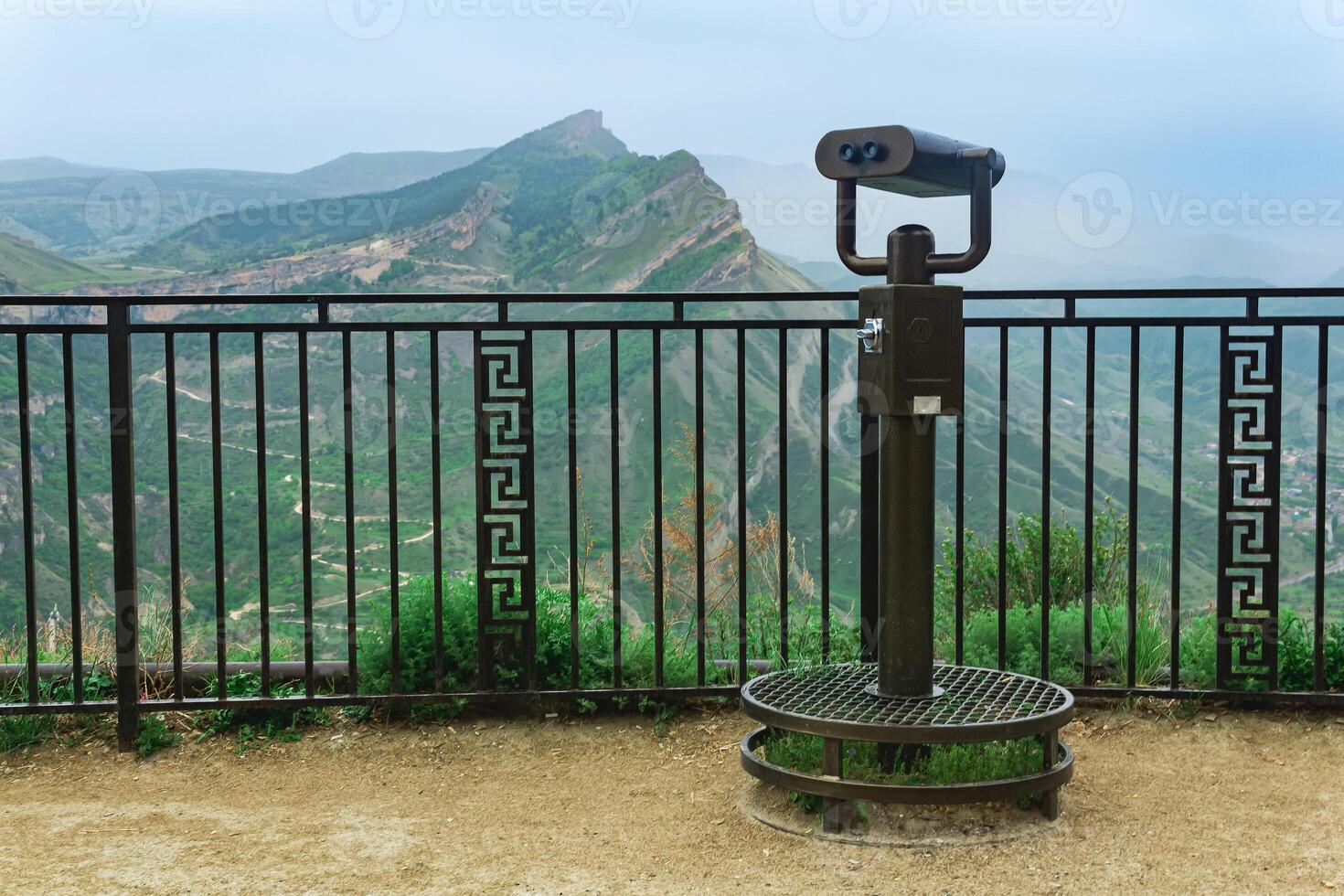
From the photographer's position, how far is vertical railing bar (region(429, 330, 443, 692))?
375 centimetres

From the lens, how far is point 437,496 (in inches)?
151

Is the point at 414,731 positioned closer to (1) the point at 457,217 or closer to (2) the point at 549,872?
(2) the point at 549,872

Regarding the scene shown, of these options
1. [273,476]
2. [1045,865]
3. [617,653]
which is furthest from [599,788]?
[273,476]

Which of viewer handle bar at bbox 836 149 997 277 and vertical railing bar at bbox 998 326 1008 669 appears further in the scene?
vertical railing bar at bbox 998 326 1008 669

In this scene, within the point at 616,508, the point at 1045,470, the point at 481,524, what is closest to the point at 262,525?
the point at 481,524

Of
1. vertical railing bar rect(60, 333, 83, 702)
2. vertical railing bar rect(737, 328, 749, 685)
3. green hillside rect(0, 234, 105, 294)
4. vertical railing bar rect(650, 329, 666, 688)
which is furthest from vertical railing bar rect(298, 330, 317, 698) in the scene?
green hillside rect(0, 234, 105, 294)

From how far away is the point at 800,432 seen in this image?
72.7ft

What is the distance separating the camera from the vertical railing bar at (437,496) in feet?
12.3

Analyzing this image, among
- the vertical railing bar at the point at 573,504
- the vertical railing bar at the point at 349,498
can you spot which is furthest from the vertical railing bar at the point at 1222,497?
the vertical railing bar at the point at 349,498

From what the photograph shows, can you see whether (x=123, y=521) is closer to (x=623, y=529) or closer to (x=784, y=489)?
(x=623, y=529)

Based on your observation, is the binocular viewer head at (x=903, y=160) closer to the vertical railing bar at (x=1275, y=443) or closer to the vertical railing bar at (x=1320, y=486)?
the vertical railing bar at (x=1275, y=443)

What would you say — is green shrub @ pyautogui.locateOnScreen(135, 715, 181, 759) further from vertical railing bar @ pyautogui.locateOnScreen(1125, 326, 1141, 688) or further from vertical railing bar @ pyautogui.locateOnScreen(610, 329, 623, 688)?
vertical railing bar @ pyautogui.locateOnScreen(1125, 326, 1141, 688)

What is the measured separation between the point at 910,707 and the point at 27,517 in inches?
118

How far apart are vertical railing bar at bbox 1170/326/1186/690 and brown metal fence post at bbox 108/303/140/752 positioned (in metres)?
3.54
